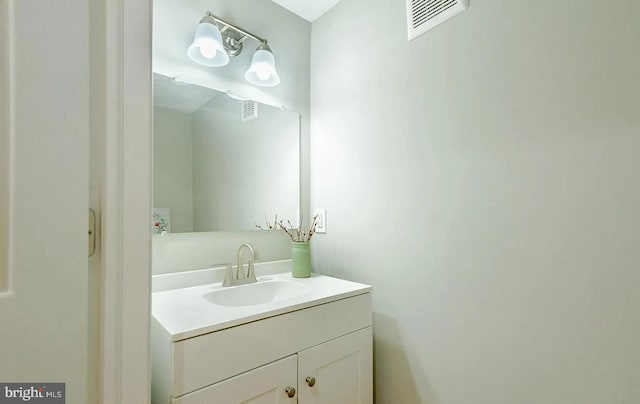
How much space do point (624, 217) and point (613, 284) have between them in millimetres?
187

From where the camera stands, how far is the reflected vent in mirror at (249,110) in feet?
4.93

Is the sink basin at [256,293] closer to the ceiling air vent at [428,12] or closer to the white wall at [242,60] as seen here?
the white wall at [242,60]

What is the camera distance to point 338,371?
1121 millimetres

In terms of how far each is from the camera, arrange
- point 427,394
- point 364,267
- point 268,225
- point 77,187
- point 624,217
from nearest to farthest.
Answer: point 77,187 → point 624,217 → point 427,394 → point 364,267 → point 268,225

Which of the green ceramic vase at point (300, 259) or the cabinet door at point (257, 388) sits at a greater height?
the green ceramic vase at point (300, 259)

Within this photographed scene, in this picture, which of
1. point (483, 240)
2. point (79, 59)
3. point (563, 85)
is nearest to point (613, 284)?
point (483, 240)

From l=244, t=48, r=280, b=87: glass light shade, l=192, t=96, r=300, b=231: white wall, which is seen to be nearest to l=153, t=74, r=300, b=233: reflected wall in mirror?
l=192, t=96, r=300, b=231: white wall

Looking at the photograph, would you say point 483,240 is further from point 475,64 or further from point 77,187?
point 77,187

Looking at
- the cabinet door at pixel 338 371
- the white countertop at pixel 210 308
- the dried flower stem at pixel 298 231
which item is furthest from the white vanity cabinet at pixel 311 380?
the dried flower stem at pixel 298 231

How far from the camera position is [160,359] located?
32.1 inches

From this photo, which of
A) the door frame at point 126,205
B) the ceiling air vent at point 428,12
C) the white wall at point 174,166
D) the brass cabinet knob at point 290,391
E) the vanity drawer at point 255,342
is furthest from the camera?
the white wall at point 174,166

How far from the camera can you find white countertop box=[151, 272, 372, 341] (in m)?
0.81

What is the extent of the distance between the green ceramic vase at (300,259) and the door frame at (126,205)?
0.86m

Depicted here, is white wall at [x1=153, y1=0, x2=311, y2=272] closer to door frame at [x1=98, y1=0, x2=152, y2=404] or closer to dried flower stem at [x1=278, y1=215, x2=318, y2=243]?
dried flower stem at [x1=278, y1=215, x2=318, y2=243]
